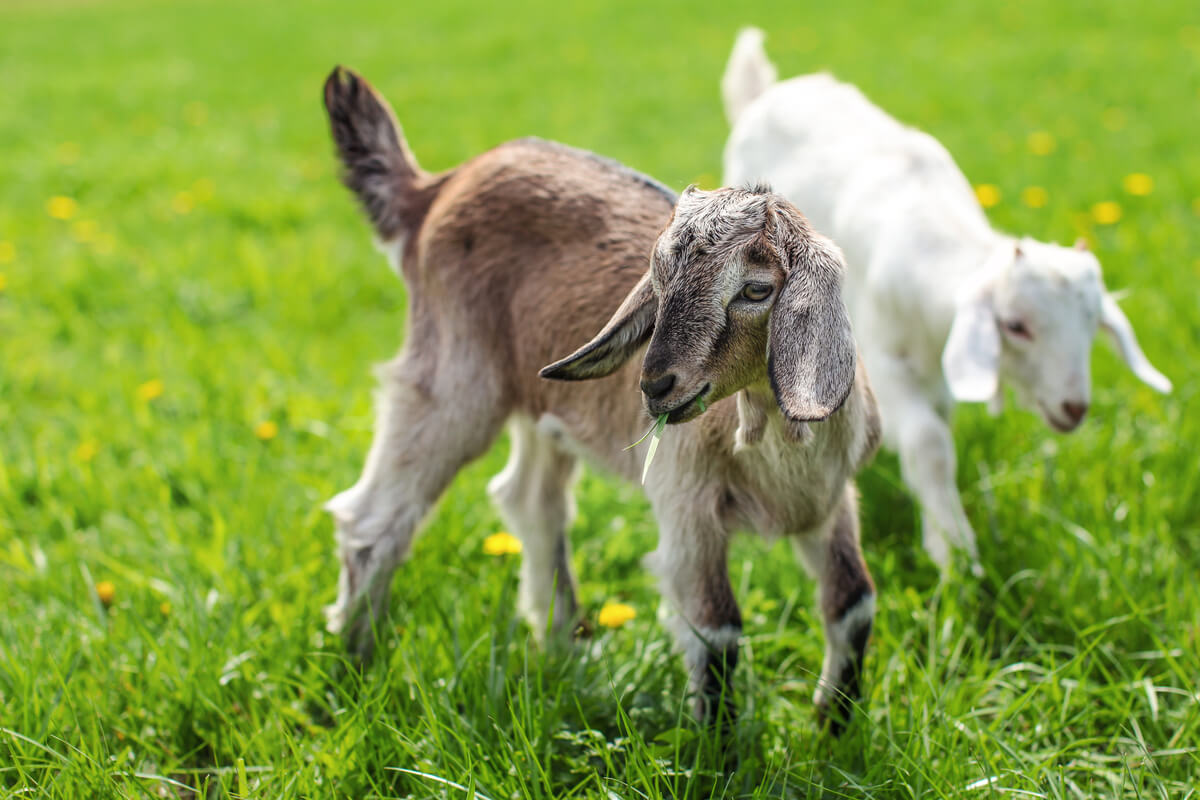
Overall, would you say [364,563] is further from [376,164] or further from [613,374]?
[376,164]

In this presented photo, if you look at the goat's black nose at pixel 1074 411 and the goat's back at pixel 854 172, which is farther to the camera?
the goat's back at pixel 854 172

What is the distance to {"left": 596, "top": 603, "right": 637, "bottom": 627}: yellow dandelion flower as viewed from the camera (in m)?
2.52

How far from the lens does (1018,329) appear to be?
2.72 metres

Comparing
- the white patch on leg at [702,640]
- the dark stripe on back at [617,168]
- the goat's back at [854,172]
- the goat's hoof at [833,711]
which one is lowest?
the goat's hoof at [833,711]

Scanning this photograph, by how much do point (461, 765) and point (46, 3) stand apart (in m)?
20.9

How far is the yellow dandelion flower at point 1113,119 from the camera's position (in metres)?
6.42

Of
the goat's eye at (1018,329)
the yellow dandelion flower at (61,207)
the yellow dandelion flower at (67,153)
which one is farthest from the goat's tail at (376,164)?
the yellow dandelion flower at (67,153)

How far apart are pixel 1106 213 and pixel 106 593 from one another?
4338 millimetres

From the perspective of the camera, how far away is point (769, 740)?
2262mm

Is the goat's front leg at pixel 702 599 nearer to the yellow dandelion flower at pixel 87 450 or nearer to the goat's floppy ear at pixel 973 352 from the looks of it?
the goat's floppy ear at pixel 973 352

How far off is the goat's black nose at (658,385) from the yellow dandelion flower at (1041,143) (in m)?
5.17

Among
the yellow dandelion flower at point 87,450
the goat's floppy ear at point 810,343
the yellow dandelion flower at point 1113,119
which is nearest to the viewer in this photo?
the goat's floppy ear at point 810,343

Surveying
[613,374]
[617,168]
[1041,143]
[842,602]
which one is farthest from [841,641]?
[1041,143]

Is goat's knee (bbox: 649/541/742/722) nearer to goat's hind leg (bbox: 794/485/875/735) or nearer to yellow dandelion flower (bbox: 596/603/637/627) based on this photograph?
goat's hind leg (bbox: 794/485/875/735)
